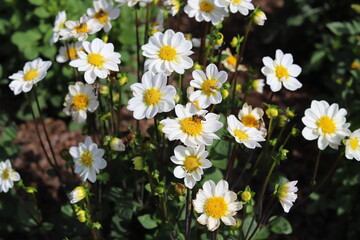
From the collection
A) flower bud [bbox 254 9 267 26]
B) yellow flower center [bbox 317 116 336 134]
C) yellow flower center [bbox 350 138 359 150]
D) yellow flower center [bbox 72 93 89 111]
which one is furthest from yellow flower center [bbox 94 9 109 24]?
yellow flower center [bbox 350 138 359 150]

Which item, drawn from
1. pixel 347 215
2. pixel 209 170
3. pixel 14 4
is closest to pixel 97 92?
pixel 209 170

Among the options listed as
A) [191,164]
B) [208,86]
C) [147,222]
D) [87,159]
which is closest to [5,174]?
[87,159]

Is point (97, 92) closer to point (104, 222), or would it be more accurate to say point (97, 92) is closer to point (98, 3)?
point (98, 3)

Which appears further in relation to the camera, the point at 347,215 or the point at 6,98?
the point at 6,98

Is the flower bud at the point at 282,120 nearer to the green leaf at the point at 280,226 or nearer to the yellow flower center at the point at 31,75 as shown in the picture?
the green leaf at the point at 280,226

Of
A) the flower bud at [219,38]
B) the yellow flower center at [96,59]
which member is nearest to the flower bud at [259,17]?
the flower bud at [219,38]
